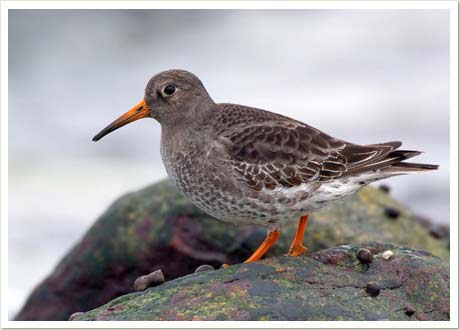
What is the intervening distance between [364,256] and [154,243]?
3800mm

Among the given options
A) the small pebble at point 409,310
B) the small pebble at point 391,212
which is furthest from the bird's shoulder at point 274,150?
the small pebble at point 391,212

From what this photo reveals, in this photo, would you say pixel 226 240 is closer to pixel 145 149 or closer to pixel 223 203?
pixel 223 203

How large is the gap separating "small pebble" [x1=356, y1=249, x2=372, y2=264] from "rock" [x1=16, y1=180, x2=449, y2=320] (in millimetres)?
2745

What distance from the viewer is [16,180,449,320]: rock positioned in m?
11.0

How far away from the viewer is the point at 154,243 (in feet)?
36.4

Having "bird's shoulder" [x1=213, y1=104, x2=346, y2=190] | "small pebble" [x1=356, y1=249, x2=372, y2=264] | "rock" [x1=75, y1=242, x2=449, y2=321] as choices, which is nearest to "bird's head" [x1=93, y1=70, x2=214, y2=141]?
"bird's shoulder" [x1=213, y1=104, x2=346, y2=190]

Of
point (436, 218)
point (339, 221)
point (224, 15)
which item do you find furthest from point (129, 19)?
point (339, 221)

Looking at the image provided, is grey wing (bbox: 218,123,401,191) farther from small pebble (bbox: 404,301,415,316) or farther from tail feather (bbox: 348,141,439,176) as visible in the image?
small pebble (bbox: 404,301,415,316)

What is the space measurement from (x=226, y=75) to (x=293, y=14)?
3.44m

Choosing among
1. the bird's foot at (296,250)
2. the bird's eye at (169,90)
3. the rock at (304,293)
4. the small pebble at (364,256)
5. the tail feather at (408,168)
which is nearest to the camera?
the rock at (304,293)

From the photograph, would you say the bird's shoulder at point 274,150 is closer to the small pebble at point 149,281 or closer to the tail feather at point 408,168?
the tail feather at point 408,168

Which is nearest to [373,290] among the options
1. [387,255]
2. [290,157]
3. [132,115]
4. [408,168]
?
[387,255]

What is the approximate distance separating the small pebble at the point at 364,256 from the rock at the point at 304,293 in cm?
6

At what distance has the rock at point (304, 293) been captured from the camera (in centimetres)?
697
